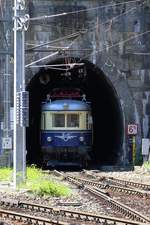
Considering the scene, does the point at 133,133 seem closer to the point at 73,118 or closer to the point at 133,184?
the point at 73,118

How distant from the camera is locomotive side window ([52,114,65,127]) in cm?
2898

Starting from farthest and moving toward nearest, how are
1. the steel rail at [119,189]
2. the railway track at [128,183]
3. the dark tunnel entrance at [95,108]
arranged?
1. the dark tunnel entrance at [95,108]
2. the railway track at [128,183]
3. the steel rail at [119,189]

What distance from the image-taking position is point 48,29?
93.9 ft

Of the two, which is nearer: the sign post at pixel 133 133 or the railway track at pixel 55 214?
the railway track at pixel 55 214

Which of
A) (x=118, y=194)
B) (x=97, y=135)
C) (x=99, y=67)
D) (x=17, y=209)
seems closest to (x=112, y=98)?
(x=99, y=67)

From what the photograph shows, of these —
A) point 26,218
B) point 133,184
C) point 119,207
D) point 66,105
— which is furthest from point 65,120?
point 26,218

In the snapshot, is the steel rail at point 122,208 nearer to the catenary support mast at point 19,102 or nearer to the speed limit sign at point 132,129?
the catenary support mast at point 19,102

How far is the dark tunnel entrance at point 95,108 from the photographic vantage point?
3188 cm

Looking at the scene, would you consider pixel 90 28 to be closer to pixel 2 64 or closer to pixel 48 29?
pixel 48 29

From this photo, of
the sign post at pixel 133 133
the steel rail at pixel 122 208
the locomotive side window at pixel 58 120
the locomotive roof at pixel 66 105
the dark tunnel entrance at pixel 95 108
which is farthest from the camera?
the dark tunnel entrance at pixel 95 108

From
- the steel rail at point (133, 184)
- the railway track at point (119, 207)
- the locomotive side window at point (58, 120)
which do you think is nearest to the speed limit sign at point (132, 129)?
the locomotive side window at point (58, 120)

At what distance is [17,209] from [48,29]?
1618 centimetres

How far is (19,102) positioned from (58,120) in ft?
35.2

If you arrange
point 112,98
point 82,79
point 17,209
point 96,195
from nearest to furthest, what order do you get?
point 17,209, point 96,195, point 112,98, point 82,79
